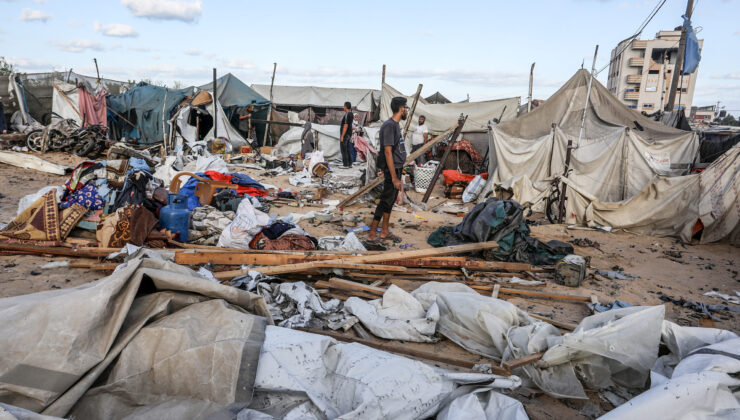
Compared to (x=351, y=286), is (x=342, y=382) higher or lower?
higher

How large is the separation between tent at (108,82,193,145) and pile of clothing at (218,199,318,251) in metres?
11.3

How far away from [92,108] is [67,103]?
2.33 ft

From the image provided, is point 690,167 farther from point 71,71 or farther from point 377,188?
point 71,71

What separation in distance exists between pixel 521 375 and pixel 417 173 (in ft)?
25.2

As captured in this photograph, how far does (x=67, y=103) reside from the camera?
1404 centimetres

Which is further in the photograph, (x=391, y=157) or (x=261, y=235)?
(x=391, y=157)

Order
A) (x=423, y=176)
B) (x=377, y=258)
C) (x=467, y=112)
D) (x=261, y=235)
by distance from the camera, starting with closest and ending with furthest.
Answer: (x=377, y=258) < (x=261, y=235) < (x=423, y=176) < (x=467, y=112)

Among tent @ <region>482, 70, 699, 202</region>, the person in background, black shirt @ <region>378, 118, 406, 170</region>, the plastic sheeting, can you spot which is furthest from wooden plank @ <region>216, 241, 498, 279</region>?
the person in background

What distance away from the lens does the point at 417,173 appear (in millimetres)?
10016

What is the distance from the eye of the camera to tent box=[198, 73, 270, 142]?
17.0 meters

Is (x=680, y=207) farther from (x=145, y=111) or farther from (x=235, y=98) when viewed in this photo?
(x=145, y=111)

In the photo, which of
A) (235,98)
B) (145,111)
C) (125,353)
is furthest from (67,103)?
(125,353)

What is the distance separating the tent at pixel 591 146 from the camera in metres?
8.59

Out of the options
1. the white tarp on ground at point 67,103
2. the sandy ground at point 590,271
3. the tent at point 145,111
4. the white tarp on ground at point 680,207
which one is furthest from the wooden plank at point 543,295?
the white tarp on ground at point 67,103
